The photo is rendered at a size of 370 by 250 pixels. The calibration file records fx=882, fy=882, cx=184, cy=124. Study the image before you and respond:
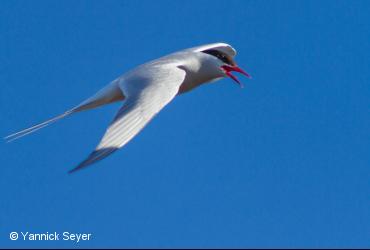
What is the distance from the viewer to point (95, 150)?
651cm

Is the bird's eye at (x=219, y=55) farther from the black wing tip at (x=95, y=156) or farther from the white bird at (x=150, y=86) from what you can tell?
the black wing tip at (x=95, y=156)

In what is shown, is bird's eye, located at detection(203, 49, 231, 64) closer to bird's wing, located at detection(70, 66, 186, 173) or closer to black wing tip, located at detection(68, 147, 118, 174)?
bird's wing, located at detection(70, 66, 186, 173)

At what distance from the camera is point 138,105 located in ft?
24.8

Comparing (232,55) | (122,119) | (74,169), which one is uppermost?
(232,55)

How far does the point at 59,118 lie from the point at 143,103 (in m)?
1.72

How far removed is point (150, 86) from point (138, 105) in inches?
25.0

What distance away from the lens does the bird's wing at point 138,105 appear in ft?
21.8

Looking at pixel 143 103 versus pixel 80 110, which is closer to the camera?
pixel 143 103

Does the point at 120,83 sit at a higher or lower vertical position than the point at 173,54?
lower

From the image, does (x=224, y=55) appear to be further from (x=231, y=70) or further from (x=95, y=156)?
(x=95, y=156)

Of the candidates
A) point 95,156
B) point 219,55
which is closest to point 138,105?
point 95,156

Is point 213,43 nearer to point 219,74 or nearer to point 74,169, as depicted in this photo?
point 219,74

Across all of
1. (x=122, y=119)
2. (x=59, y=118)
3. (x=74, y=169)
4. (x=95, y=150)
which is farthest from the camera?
(x=59, y=118)

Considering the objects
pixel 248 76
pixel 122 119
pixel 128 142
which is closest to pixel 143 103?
pixel 122 119
